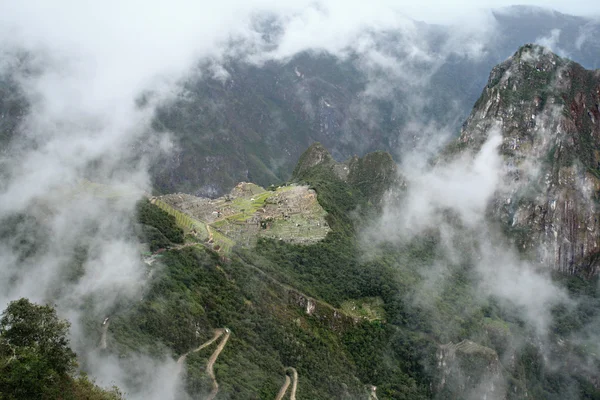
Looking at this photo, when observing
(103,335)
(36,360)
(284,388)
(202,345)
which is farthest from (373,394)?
(36,360)

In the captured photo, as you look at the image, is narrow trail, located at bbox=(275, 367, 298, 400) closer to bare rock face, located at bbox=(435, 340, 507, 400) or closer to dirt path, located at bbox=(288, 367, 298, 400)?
dirt path, located at bbox=(288, 367, 298, 400)

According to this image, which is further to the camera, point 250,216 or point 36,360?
point 250,216

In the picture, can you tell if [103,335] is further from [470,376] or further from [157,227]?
[470,376]

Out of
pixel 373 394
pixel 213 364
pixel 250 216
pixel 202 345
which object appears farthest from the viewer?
pixel 250 216

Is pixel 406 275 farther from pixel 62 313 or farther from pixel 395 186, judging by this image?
pixel 62 313

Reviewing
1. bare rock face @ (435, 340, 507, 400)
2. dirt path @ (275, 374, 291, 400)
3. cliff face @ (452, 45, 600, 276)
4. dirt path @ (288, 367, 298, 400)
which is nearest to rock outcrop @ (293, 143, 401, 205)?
cliff face @ (452, 45, 600, 276)

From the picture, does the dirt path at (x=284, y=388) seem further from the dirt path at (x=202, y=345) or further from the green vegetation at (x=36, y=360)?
the green vegetation at (x=36, y=360)

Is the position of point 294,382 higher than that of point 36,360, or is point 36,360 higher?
point 36,360
